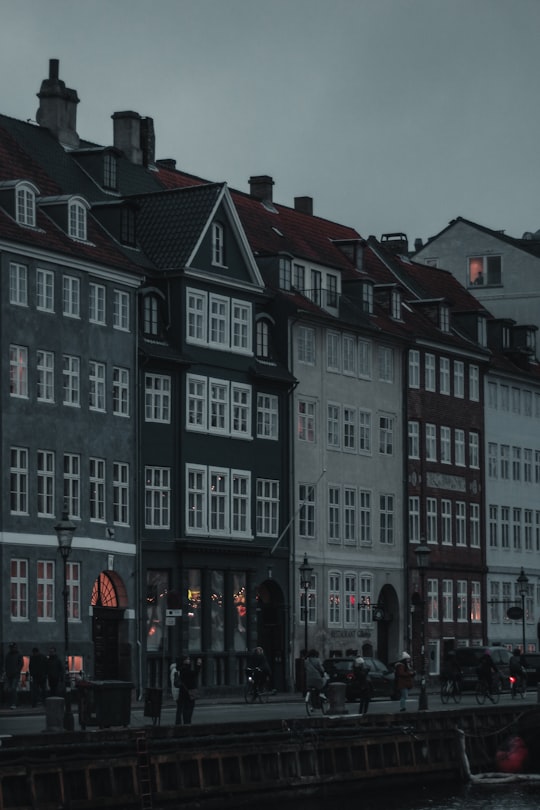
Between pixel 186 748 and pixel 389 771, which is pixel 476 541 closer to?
pixel 389 771

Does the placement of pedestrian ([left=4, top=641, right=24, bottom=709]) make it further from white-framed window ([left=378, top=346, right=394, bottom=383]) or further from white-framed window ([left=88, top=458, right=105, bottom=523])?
white-framed window ([left=378, top=346, right=394, bottom=383])

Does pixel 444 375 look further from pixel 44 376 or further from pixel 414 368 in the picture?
pixel 44 376

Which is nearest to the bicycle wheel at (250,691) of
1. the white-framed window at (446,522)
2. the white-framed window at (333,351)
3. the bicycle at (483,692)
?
the bicycle at (483,692)

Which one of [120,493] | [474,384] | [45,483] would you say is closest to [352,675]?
[120,493]

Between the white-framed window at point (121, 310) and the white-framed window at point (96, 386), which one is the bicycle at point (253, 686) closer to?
the white-framed window at point (96, 386)

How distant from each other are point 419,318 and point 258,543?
65.6 feet

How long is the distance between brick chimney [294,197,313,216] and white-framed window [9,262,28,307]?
34.3 metres

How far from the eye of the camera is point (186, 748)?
46969 millimetres

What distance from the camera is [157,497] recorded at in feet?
257

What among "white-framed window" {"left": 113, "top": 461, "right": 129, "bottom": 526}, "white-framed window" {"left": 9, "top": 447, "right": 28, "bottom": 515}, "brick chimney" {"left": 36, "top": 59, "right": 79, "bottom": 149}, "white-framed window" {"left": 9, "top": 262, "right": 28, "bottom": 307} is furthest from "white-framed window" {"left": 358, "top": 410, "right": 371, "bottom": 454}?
"white-framed window" {"left": 9, "top": 262, "right": 28, "bottom": 307}

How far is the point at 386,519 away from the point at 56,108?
2352 cm

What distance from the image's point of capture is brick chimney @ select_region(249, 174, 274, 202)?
96.7 meters

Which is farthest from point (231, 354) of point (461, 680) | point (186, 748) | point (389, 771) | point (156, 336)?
point (186, 748)

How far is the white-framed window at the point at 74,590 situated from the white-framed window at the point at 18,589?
2.47m
